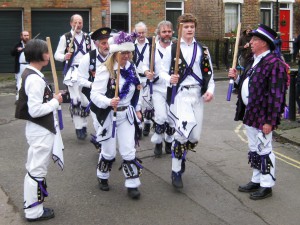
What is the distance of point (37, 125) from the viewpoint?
189 inches

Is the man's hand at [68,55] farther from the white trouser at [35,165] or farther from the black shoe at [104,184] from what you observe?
the white trouser at [35,165]

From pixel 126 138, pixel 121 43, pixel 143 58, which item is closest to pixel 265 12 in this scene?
pixel 143 58

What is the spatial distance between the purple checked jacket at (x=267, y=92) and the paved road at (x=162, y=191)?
0.95m

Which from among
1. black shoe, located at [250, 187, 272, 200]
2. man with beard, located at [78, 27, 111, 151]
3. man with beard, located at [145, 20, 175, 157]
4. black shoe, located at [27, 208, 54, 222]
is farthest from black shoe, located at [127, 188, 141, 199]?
man with beard, located at [145, 20, 175, 157]

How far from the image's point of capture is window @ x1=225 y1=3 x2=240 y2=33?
71.0 feet

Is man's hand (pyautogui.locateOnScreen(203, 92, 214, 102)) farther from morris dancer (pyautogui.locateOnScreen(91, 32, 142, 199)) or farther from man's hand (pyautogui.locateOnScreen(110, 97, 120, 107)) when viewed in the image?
man's hand (pyautogui.locateOnScreen(110, 97, 120, 107))

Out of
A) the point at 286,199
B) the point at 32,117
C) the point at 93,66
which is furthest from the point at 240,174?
the point at 32,117

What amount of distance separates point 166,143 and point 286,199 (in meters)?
2.42

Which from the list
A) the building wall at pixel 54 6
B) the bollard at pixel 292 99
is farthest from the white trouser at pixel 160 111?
the building wall at pixel 54 6

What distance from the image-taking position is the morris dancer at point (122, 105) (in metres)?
5.38

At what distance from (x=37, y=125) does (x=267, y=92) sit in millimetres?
2479

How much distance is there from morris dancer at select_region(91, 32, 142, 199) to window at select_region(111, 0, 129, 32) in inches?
552

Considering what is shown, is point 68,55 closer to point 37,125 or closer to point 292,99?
point 37,125

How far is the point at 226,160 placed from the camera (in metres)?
7.11
